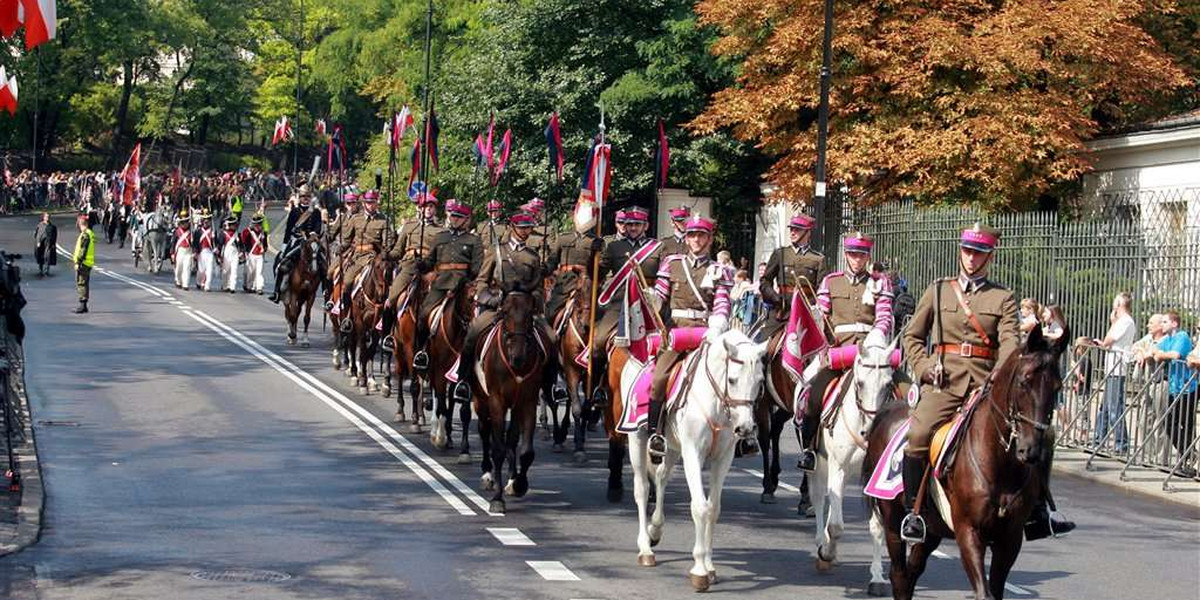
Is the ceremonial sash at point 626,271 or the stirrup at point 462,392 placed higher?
the ceremonial sash at point 626,271

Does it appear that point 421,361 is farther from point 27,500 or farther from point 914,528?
point 914,528

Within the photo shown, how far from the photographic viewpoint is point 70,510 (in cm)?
1634

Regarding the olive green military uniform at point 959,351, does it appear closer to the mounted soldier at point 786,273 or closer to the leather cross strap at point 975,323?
the leather cross strap at point 975,323

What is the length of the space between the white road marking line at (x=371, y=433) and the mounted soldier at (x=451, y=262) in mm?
1161

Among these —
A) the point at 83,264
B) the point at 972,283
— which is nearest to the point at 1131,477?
the point at 972,283

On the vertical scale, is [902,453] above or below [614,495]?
above

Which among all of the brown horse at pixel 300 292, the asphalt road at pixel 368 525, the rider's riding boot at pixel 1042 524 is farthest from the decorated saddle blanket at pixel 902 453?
the brown horse at pixel 300 292

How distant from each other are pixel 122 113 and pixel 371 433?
245 ft

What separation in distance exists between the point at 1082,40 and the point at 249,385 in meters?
15.5

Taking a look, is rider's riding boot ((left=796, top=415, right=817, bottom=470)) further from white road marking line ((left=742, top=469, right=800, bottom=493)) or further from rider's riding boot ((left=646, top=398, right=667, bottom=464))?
white road marking line ((left=742, top=469, right=800, bottom=493))

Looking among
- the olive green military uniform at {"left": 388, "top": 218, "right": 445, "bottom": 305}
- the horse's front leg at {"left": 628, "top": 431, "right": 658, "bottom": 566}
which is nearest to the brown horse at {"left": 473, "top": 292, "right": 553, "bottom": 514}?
the horse's front leg at {"left": 628, "top": 431, "right": 658, "bottom": 566}

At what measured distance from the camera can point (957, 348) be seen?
38.6 ft

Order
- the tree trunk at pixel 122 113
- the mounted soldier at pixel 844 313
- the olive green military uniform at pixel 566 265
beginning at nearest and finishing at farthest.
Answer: the mounted soldier at pixel 844 313, the olive green military uniform at pixel 566 265, the tree trunk at pixel 122 113

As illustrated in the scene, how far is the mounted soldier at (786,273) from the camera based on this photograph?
59.2 feet
